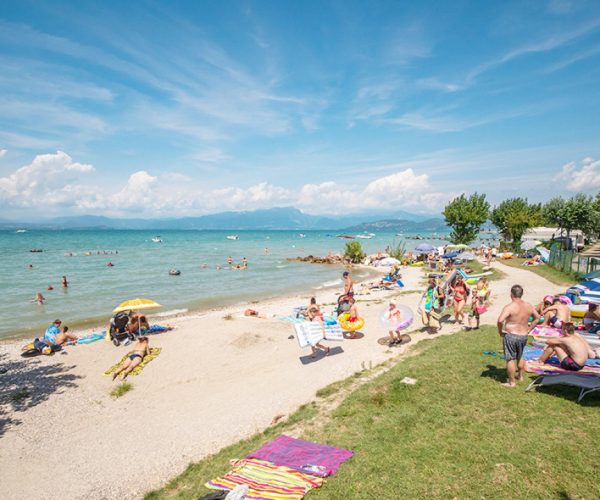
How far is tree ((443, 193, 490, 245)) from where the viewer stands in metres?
35.6

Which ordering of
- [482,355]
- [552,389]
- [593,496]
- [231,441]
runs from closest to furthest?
[593,496] → [552,389] → [231,441] → [482,355]

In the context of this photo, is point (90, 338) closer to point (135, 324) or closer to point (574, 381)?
point (135, 324)

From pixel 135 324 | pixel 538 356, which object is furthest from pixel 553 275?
pixel 135 324

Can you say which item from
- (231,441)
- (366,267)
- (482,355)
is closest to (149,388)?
(231,441)

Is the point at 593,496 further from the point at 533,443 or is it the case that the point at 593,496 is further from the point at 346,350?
the point at 346,350

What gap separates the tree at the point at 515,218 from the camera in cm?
4300

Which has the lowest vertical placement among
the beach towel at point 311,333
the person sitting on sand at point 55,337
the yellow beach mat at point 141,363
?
the yellow beach mat at point 141,363

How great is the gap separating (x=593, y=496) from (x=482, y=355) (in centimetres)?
485

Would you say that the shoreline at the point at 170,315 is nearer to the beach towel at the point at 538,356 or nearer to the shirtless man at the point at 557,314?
the shirtless man at the point at 557,314

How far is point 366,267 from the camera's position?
41.6 meters

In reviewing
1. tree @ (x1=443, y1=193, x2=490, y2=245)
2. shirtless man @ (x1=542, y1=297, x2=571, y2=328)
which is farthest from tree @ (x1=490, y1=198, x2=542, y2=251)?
shirtless man @ (x1=542, y1=297, x2=571, y2=328)

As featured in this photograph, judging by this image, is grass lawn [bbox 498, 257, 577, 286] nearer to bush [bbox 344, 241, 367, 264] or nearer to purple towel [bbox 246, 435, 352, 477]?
bush [bbox 344, 241, 367, 264]

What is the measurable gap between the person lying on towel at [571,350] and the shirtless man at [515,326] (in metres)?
1.00

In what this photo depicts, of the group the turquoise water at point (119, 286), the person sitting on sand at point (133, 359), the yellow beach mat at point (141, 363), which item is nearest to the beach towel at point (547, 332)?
the yellow beach mat at point (141, 363)
